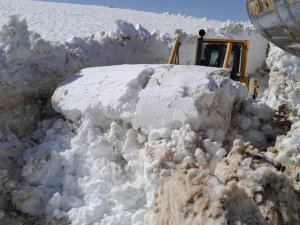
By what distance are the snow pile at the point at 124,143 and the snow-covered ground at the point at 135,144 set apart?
0.04ft

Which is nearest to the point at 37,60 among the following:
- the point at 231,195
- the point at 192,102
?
the point at 192,102

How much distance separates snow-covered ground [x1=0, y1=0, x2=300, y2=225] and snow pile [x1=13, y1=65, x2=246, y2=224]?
1 centimetres

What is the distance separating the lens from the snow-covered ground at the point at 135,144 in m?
3.87

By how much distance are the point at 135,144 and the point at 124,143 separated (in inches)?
4.9

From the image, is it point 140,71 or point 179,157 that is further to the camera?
point 140,71

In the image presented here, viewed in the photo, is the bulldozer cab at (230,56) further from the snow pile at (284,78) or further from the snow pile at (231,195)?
the snow pile at (231,195)

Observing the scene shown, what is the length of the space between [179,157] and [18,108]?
2497 millimetres

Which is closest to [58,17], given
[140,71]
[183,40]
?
[183,40]

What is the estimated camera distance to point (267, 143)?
16.8ft

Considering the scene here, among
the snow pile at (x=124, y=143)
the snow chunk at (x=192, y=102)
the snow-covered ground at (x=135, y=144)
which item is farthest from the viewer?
the snow chunk at (x=192, y=102)

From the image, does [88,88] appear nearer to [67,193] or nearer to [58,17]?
[67,193]

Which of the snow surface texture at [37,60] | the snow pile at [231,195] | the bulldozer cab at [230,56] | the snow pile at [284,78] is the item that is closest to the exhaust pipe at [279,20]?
the snow pile at [231,195]

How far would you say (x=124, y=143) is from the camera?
201 inches

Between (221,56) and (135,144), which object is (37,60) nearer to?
(135,144)
